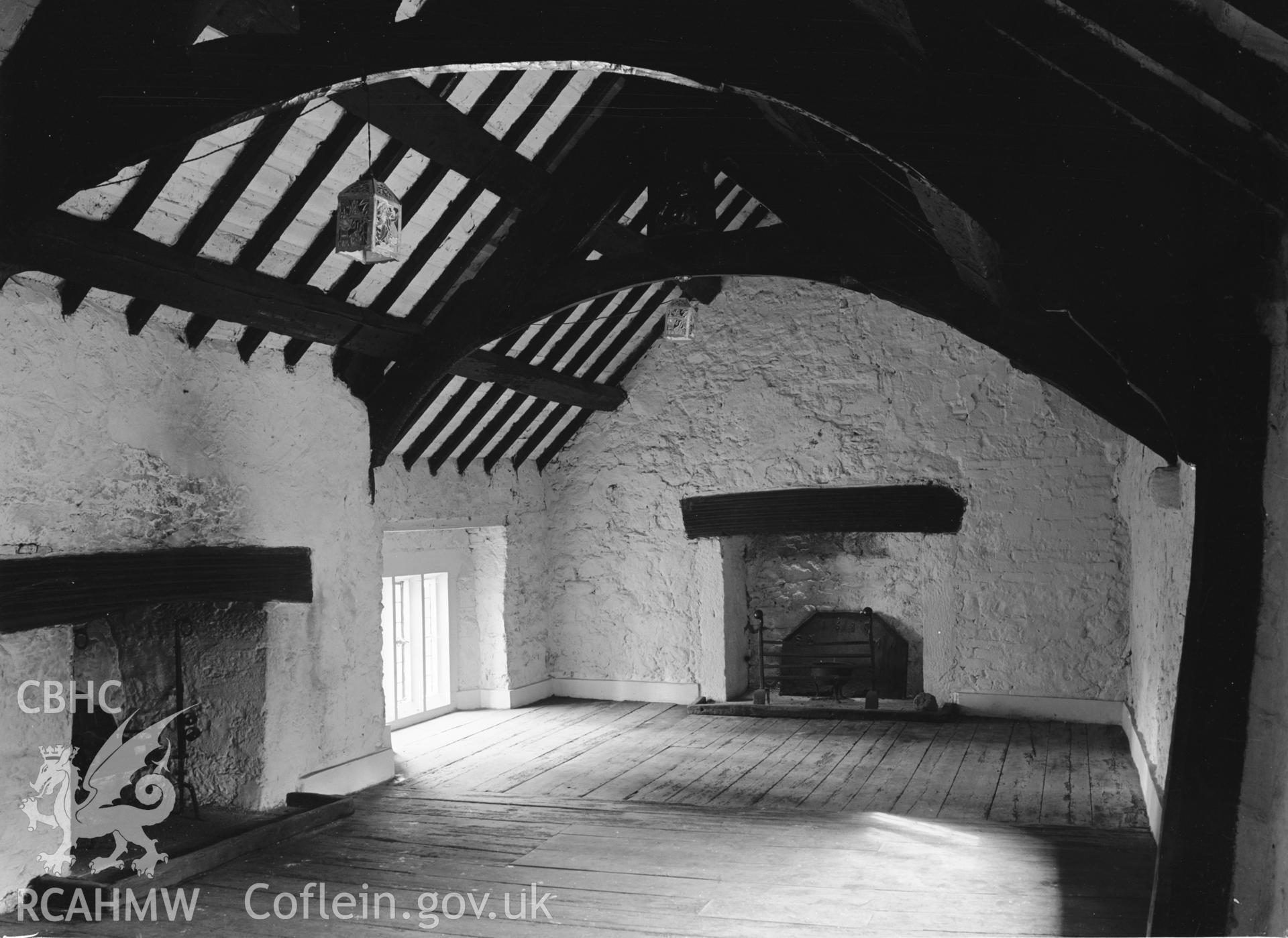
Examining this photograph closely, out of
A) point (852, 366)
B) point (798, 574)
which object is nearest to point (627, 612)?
point (798, 574)

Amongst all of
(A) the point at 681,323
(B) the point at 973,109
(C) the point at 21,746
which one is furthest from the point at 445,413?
(B) the point at 973,109

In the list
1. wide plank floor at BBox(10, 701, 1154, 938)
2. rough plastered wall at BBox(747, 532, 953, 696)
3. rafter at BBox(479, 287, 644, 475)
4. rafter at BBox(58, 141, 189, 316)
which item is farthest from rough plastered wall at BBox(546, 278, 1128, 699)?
rafter at BBox(58, 141, 189, 316)

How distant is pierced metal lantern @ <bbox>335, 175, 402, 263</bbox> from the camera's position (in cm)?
380

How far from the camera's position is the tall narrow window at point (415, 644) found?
8.17 meters

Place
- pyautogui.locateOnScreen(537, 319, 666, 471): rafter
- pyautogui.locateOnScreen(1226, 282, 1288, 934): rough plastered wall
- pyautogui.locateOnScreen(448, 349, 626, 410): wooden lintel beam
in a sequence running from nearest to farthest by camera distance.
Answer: pyautogui.locateOnScreen(1226, 282, 1288, 934): rough plastered wall
pyautogui.locateOnScreen(448, 349, 626, 410): wooden lintel beam
pyautogui.locateOnScreen(537, 319, 666, 471): rafter

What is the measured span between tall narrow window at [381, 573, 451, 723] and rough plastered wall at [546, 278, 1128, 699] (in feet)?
3.77

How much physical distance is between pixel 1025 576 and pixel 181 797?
5.98 meters

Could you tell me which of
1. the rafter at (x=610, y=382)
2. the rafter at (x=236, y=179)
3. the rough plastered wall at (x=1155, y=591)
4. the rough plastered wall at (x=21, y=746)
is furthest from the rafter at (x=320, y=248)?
the rough plastered wall at (x=1155, y=591)

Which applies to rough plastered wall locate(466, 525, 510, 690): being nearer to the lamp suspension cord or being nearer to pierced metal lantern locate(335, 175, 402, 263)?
the lamp suspension cord

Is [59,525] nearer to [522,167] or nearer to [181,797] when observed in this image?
[181,797]

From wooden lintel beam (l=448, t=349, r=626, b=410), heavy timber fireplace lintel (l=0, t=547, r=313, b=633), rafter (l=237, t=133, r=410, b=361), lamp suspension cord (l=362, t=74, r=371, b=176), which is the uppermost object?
lamp suspension cord (l=362, t=74, r=371, b=176)

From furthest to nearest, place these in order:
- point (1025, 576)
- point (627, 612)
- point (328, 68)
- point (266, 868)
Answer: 1. point (627, 612)
2. point (1025, 576)
3. point (266, 868)
4. point (328, 68)

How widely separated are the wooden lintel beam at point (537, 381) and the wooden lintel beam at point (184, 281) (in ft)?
2.81

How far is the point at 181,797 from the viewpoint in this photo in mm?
5586
